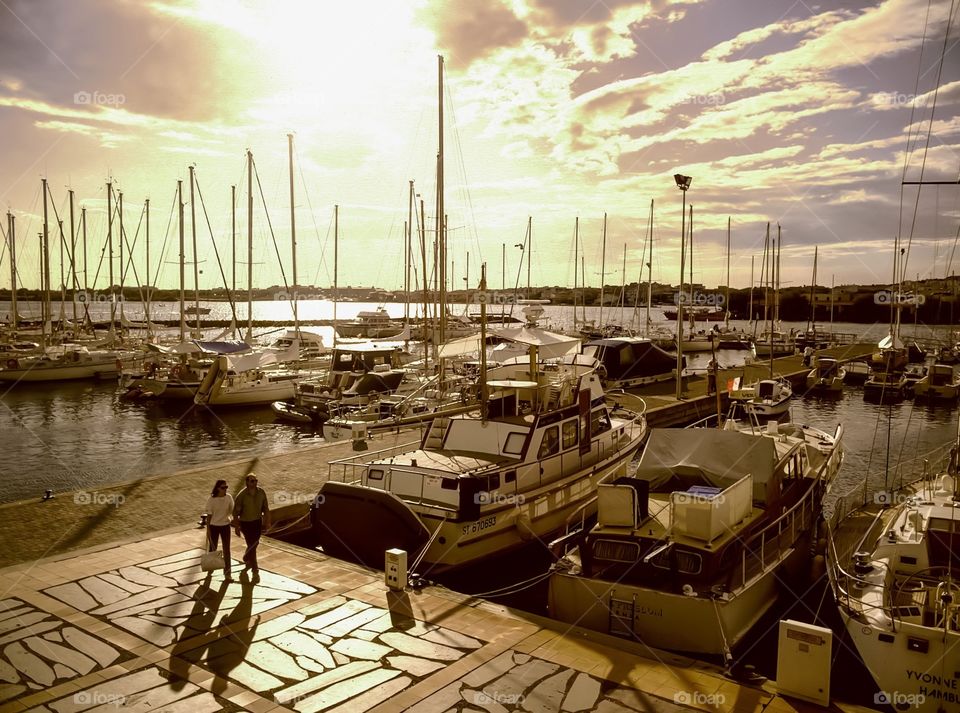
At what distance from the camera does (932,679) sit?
8336 mm

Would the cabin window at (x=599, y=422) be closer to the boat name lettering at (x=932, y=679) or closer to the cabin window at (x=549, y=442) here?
the cabin window at (x=549, y=442)

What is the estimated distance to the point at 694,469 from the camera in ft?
42.1

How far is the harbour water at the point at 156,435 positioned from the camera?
2522 centimetres

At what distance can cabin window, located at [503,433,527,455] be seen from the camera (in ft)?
47.4

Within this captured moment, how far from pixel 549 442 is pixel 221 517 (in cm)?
720

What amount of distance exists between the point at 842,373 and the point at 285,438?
37.8 m

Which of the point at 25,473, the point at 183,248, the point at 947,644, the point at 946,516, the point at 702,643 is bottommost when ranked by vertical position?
the point at 25,473

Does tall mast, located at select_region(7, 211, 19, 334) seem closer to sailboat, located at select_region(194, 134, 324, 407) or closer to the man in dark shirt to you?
sailboat, located at select_region(194, 134, 324, 407)

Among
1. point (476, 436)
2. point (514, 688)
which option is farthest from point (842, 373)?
point (514, 688)

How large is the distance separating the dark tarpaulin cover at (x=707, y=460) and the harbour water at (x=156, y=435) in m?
10.7

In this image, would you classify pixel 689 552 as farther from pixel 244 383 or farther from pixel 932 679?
pixel 244 383

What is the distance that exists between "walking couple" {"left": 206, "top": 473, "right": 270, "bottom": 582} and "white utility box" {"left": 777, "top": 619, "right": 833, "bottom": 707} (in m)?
7.67

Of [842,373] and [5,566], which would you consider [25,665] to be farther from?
[842,373]

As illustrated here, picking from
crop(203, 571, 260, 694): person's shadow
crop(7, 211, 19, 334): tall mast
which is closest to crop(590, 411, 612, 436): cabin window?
crop(203, 571, 260, 694): person's shadow
